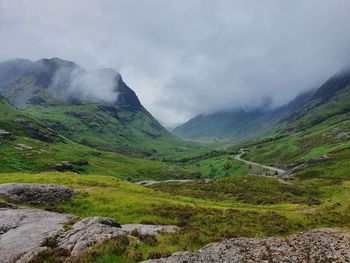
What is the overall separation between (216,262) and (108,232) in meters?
9.95

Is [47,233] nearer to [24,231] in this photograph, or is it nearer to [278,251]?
[24,231]

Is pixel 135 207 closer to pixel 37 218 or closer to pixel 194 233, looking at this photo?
pixel 37 218

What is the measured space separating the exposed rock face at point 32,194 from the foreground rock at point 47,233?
442 inches

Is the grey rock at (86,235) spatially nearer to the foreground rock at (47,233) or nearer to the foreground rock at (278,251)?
the foreground rock at (47,233)

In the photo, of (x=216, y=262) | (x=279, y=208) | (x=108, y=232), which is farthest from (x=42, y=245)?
(x=279, y=208)

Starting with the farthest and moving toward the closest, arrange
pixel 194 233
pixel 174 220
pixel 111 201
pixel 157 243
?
pixel 111 201, pixel 174 220, pixel 194 233, pixel 157 243

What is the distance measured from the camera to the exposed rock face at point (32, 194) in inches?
2012

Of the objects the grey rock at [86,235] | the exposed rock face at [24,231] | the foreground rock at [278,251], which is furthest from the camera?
the exposed rock face at [24,231]

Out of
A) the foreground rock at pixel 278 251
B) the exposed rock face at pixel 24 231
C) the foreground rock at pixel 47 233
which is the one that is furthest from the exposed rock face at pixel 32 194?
the foreground rock at pixel 278 251

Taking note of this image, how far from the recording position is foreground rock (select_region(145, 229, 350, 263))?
2070 centimetres

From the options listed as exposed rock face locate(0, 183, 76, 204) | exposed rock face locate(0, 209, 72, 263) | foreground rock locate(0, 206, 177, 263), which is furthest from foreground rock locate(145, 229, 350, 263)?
exposed rock face locate(0, 183, 76, 204)

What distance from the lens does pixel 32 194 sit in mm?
52812

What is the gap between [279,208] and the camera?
83.7 m

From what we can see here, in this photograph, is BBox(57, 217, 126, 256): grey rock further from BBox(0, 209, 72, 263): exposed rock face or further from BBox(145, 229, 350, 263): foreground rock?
BBox(145, 229, 350, 263): foreground rock
